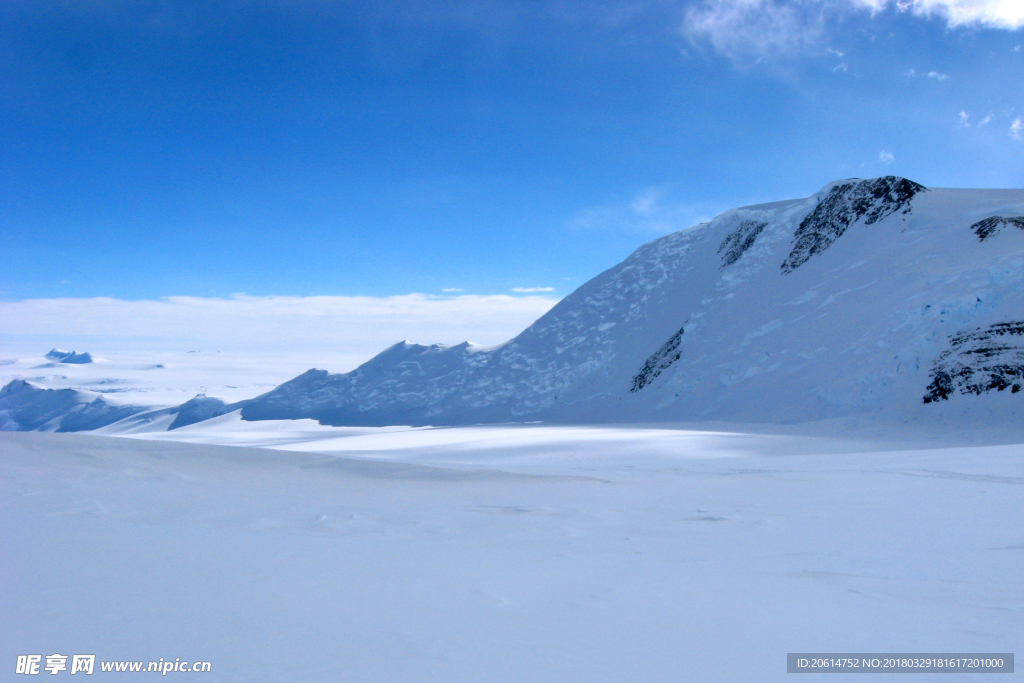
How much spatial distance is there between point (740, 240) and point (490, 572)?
46.2 meters

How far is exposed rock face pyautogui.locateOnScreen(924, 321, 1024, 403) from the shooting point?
893 inches

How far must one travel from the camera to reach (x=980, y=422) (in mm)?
21844

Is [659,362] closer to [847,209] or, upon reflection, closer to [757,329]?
[757,329]

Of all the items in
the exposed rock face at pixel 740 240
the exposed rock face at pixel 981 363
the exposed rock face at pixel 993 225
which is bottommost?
the exposed rock face at pixel 981 363

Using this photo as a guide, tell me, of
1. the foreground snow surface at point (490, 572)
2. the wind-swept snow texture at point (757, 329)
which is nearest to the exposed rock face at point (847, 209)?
the wind-swept snow texture at point (757, 329)

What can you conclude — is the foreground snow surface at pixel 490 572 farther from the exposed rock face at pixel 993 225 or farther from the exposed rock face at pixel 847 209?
the exposed rock face at pixel 847 209

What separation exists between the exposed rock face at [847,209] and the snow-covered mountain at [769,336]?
0.12 m

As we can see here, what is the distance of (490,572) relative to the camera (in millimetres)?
4129

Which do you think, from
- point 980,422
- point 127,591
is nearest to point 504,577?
point 127,591

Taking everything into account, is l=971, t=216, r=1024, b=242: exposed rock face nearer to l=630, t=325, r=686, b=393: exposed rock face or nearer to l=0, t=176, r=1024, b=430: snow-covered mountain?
l=0, t=176, r=1024, b=430: snow-covered mountain

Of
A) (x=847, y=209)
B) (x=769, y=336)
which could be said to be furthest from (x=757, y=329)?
(x=847, y=209)

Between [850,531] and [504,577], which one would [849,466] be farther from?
[504,577]

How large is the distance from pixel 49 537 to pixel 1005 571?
24.2 ft

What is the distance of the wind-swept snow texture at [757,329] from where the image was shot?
2609 centimetres
